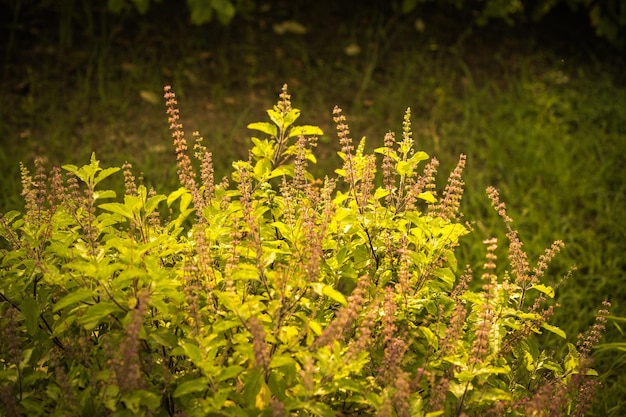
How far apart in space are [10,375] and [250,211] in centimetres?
70

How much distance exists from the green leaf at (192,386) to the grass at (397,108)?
2.48 m

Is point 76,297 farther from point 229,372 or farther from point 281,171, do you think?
point 281,171

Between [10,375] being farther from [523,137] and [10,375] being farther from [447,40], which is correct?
[447,40]

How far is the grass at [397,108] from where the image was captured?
4266 millimetres

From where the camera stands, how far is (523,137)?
4.86 meters

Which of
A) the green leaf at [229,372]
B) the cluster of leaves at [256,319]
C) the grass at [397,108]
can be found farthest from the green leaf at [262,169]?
the grass at [397,108]

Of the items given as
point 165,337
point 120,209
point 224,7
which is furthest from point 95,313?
point 224,7

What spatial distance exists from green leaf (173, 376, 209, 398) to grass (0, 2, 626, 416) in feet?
8.14

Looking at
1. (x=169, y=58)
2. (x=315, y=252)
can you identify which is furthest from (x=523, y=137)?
(x=315, y=252)

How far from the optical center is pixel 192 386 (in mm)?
1659

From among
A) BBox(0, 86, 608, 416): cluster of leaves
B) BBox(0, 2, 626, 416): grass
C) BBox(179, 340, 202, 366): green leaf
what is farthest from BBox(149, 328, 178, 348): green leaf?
BBox(0, 2, 626, 416): grass

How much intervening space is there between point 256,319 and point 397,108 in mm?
3839

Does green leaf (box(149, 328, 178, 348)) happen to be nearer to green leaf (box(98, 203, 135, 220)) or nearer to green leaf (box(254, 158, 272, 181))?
green leaf (box(98, 203, 135, 220))

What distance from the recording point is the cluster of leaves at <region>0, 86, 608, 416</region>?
167cm
